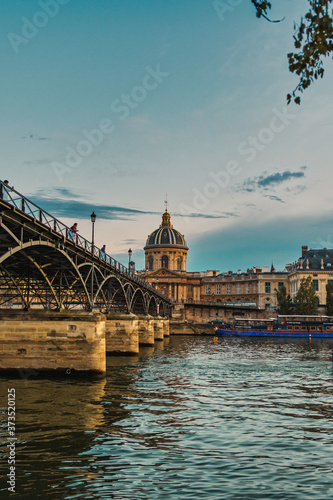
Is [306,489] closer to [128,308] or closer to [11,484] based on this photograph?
[11,484]

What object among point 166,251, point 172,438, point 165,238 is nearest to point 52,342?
point 172,438

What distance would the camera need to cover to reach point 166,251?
188875 millimetres

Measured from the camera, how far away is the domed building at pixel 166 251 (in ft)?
618

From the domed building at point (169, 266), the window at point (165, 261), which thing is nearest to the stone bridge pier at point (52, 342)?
the domed building at point (169, 266)

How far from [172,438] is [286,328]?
292ft

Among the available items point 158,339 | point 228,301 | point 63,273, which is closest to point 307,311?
point 158,339

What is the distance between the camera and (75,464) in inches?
624

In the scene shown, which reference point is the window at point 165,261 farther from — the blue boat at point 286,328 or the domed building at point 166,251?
the blue boat at point 286,328

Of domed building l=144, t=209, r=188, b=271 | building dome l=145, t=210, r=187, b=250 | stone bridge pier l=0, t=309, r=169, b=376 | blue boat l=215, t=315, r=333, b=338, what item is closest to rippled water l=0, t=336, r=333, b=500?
stone bridge pier l=0, t=309, r=169, b=376

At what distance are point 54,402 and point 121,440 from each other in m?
7.55

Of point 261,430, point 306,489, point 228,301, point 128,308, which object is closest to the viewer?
point 306,489

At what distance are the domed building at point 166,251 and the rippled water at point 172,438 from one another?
153989mm

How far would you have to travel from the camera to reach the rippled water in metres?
14.0

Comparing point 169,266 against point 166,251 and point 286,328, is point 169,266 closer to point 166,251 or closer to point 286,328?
point 166,251
